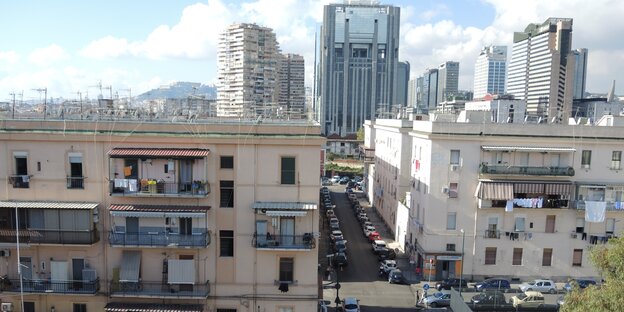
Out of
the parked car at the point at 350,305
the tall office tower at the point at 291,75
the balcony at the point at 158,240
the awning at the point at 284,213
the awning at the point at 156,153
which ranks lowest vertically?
the parked car at the point at 350,305

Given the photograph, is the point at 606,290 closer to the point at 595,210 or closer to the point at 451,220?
the point at 451,220

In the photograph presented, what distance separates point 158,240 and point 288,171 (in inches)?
320

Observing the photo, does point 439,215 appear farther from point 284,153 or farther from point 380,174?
point 380,174

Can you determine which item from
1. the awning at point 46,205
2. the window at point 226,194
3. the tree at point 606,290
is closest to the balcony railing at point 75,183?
the awning at point 46,205

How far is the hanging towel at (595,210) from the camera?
41.2 m

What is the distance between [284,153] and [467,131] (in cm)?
1985

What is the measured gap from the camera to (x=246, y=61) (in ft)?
509

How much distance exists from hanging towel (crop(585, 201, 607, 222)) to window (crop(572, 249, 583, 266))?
3.39m

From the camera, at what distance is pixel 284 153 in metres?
28.2

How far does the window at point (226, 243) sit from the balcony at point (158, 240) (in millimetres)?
1078

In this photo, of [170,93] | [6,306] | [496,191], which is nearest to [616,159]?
[496,191]

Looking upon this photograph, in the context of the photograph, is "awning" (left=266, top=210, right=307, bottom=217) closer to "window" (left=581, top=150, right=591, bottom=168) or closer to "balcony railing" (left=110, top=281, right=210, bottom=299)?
"balcony railing" (left=110, top=281, right=210, bottom=299)

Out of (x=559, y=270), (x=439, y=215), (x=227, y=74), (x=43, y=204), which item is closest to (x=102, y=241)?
(x=43, y=204)

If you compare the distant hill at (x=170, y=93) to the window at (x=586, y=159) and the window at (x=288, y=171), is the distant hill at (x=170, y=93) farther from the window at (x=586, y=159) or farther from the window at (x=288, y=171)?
the window at (x=586, y=159)
